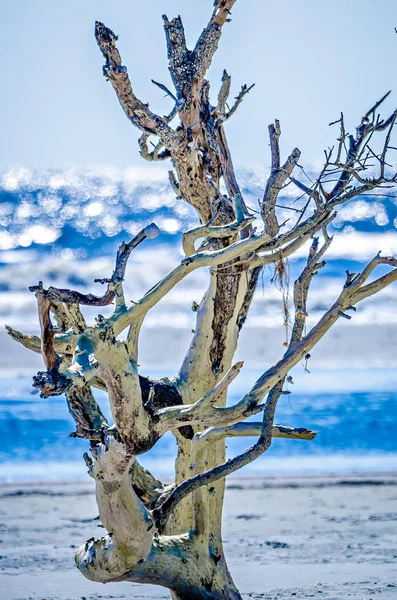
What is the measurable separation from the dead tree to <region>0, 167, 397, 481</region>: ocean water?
223 inches

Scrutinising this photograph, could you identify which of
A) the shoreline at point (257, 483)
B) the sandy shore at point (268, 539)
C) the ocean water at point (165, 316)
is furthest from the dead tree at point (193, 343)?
the ocean water at point (165, 316)

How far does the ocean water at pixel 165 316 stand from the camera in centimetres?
1267

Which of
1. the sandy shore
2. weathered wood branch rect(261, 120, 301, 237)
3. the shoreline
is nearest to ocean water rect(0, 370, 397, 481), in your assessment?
the shoreline

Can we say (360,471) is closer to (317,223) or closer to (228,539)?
(228,539)

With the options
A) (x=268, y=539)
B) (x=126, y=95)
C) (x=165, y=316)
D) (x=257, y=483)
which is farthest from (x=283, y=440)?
(x=165, y=316)

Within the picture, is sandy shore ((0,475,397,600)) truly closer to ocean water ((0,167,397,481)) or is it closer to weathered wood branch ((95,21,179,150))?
ocean water ((0,167,397,481))

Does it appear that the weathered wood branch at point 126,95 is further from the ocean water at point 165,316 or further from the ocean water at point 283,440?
the ocean water at point 165,316

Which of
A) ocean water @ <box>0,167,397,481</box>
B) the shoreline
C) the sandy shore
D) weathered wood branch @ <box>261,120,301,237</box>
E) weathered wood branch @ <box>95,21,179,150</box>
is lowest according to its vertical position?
the sandy shore

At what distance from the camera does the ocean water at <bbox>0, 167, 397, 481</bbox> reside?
12672 millimetres

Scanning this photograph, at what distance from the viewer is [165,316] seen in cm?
2167

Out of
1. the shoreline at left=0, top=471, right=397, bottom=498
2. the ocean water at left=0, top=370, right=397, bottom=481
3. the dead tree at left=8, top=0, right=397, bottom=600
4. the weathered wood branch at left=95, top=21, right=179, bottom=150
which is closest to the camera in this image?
the dead tree at left=8, top=0, right=397, bottom=600

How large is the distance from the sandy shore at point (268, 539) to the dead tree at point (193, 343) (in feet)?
5.05

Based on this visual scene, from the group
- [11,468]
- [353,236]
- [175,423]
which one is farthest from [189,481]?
[353,236]

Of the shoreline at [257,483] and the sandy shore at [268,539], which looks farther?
the shoreline at [257,483]
